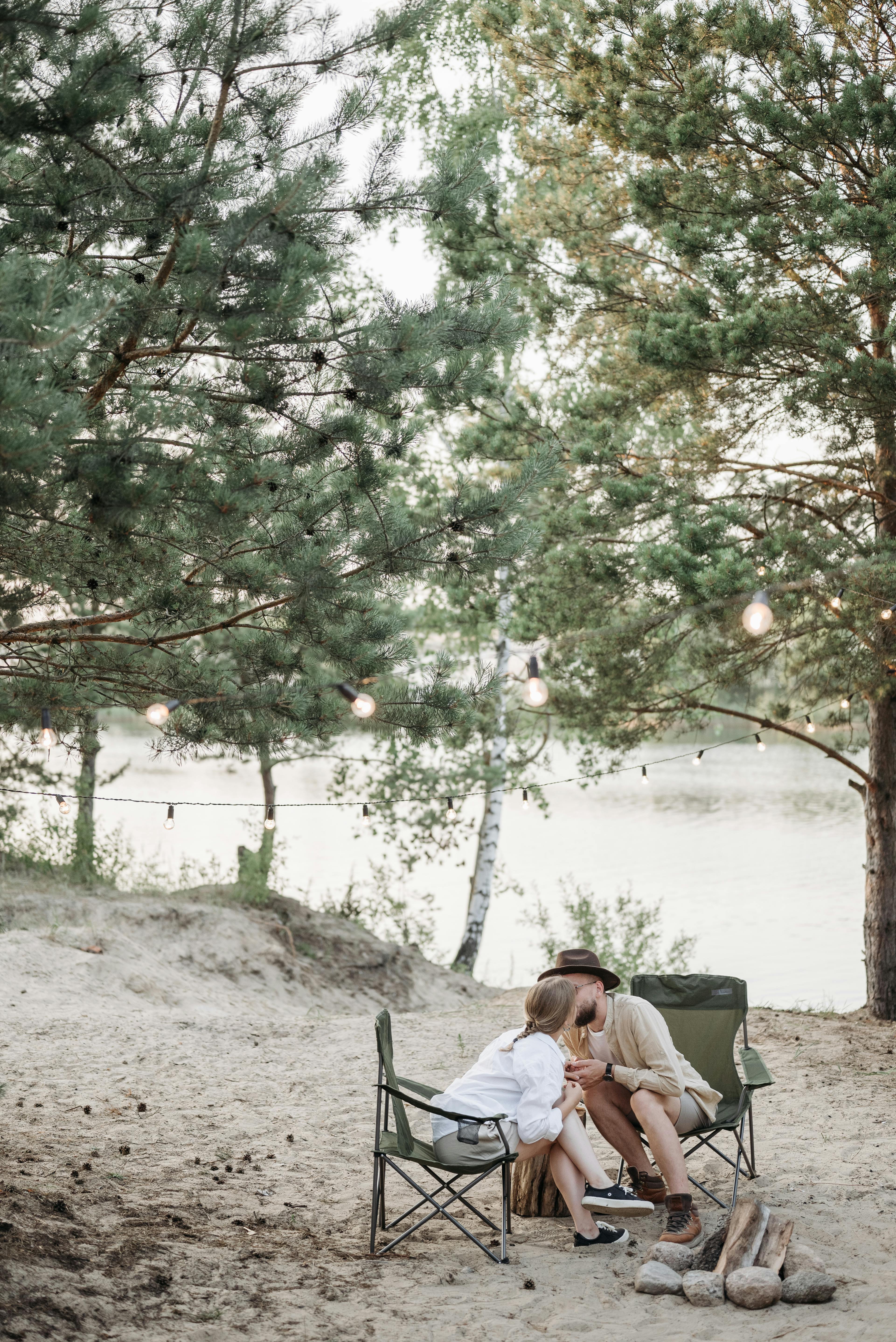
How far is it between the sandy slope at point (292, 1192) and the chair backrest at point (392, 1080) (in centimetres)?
31

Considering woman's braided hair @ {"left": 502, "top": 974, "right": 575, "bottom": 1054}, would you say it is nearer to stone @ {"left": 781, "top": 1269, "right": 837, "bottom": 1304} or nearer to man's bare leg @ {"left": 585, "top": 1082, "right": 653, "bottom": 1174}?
man's bare leg @ {"left": 585, "top": 1082, "right": 653, "bottom": 1174}

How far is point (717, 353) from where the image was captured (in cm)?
→ 502

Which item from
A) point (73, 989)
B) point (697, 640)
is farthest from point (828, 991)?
point (73, 989)

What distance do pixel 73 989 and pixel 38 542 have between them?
4196 mm

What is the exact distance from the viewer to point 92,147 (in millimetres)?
2873

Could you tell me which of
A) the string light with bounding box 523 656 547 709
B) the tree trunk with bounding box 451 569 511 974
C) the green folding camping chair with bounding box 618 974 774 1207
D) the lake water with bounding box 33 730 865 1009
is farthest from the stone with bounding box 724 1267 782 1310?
the tree trunk with bounding box 451 569 511 974

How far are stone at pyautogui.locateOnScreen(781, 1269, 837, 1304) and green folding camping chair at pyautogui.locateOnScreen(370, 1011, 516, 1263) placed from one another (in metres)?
0.72

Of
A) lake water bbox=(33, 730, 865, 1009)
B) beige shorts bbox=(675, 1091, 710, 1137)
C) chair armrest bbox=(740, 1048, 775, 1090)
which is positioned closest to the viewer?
beige shorts bbox=(675, 1091, 710, 1137)

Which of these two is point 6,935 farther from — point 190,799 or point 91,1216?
point 190,799

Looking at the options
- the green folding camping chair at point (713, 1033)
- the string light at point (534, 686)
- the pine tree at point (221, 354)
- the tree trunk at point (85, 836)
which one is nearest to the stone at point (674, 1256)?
the green folding camping chair at point (713, 1033)

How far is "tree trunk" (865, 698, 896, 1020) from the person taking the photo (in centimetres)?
649

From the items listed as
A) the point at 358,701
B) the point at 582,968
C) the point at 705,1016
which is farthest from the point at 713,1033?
the point at 358,701

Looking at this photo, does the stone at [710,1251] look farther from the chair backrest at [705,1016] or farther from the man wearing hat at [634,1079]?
the chair backrest at [705,1016]

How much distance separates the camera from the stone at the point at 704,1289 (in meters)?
2.69
